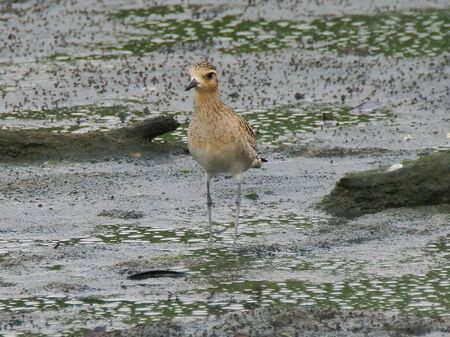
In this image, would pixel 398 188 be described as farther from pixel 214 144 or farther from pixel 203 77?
pixel 203 77

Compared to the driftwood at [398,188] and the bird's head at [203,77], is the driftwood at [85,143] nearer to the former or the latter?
the bird's head at [203,77]

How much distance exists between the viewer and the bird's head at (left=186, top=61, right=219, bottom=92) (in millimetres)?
12094

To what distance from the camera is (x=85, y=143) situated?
48.3 ft

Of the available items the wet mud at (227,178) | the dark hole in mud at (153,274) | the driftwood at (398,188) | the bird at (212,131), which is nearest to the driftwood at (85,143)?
the wet mud at (227,178)

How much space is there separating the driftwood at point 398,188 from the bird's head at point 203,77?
143 centimetres

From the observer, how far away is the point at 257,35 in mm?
20422

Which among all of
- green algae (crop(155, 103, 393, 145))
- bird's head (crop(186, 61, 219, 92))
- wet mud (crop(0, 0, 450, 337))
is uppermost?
bird's head (crop(186, 61, 219, 92))

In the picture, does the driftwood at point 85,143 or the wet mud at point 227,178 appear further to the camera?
the driftwood at point 85,143

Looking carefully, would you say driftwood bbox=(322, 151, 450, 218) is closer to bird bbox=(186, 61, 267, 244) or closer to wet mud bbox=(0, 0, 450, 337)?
wet mud bbox=(0, 0, 450, 337)

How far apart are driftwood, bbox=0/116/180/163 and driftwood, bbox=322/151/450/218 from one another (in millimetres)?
→ 2739

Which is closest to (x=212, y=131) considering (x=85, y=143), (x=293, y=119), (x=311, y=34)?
(x=85, y=143)

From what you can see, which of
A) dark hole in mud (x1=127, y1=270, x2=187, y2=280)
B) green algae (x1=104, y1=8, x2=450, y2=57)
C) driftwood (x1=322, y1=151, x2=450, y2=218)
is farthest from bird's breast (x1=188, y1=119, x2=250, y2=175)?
green algae (x1=104, y1=8, x2=450, y2=57)

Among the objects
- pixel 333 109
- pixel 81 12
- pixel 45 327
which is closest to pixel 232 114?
pixel 45 327

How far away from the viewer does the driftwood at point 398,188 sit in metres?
12.2
